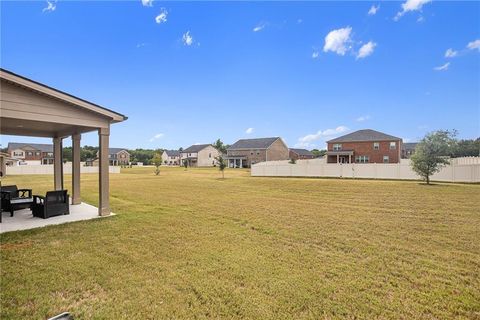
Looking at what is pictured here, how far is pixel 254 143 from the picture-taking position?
2272 inches

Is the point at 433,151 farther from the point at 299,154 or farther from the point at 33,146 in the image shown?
the point at 33,146

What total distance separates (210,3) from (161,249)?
15.7 m

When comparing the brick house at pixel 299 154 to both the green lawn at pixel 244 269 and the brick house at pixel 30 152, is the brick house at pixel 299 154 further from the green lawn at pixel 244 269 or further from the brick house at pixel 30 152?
the brick house at pixel 30 152

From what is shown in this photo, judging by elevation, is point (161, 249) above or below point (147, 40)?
below

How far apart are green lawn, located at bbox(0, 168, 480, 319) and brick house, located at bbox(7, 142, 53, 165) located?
7373cm

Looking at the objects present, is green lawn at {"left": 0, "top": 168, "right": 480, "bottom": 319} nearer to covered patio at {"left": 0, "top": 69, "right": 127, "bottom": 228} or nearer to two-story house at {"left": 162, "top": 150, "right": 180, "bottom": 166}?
covered patio at {"left": 0, "top": 69, "right": 127, "bottom": 228}

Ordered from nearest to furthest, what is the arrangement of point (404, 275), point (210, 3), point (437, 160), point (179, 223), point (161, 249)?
point (404, 275)
point (161, 249)
point (179, 223)
point (210, 3)
point (437, 160)

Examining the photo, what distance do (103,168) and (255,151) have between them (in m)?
48.1

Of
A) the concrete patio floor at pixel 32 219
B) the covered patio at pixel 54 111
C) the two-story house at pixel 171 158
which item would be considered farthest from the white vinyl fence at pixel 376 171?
the two-story house at pixel 171 158

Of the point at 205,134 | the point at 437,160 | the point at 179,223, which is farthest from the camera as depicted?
the point at 205,134

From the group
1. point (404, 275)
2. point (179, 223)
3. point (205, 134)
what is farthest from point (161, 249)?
point (205, 134)

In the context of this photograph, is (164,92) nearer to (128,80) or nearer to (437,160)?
(128,80)

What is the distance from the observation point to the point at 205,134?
89562 millimetres

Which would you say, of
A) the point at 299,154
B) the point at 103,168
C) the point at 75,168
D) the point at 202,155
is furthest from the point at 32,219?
the point at 299,154
